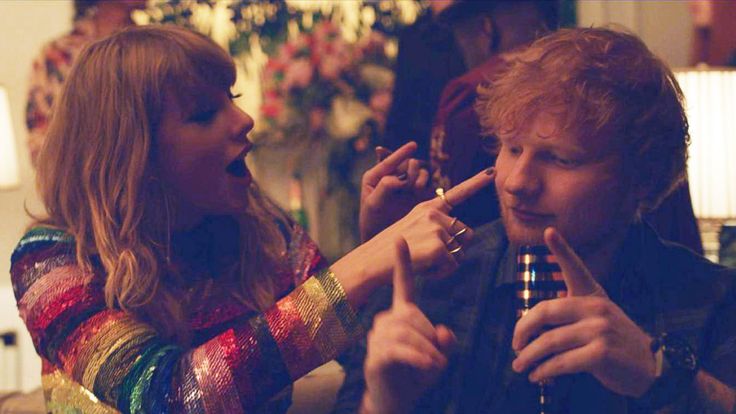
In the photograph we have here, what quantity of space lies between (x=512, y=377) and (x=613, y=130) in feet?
0.84

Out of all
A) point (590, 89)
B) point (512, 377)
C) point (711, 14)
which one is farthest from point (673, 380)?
point (711, 14)

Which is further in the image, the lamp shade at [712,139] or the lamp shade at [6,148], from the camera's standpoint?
the lamp shade at [6,148]

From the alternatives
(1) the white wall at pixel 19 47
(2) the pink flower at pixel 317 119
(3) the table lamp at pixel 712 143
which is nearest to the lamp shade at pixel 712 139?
(3) the table lamp at pixel 712 143

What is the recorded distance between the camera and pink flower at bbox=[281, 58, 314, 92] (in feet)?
6.98

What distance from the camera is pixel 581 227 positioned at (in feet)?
3.14

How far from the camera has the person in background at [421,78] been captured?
1470 millimetres

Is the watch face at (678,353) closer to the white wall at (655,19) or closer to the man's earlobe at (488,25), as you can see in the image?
the man's earlobe at (488,25)

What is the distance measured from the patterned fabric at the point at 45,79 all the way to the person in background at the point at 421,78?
101cm

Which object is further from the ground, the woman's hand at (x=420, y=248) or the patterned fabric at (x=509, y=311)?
the woman's hand at (x=420, y=248)

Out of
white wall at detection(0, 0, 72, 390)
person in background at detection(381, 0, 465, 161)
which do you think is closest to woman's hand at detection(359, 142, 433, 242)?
person in background at detection(381, 0, 465, 161)

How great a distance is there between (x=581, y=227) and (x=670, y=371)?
0.23 meters

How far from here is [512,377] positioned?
3.10ft

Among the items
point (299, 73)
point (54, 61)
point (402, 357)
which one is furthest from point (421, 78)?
point (54, 61)

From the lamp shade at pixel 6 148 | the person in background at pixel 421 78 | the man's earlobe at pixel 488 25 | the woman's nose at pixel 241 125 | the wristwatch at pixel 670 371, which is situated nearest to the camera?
the wristwatch at pixel 670 371
